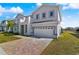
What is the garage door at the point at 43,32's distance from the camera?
177 inches

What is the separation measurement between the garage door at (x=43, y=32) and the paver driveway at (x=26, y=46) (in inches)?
4.6

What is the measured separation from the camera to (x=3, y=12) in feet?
14.5

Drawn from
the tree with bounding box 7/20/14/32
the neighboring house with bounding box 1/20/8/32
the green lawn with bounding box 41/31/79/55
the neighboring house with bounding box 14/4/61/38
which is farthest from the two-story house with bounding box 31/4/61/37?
the neighboring house with bounding box 1/20/8/32

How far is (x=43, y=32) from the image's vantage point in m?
4.55

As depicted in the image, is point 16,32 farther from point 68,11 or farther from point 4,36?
point 68,11

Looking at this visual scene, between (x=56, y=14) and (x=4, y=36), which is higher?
(x=56, y=14)

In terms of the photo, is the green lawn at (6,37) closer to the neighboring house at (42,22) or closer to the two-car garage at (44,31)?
the neighboring house at (42,22)

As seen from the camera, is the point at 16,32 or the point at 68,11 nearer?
the point at 68,11

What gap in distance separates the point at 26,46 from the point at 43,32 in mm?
497

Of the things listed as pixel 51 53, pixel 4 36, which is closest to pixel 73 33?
pixel 51 53

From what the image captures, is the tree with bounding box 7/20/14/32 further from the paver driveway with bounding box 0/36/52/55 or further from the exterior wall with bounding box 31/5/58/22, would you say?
the exterior wall with bounding box 31/5/58/22

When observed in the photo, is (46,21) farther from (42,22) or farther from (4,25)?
(4,25)

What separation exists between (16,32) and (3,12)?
22.4 inches
